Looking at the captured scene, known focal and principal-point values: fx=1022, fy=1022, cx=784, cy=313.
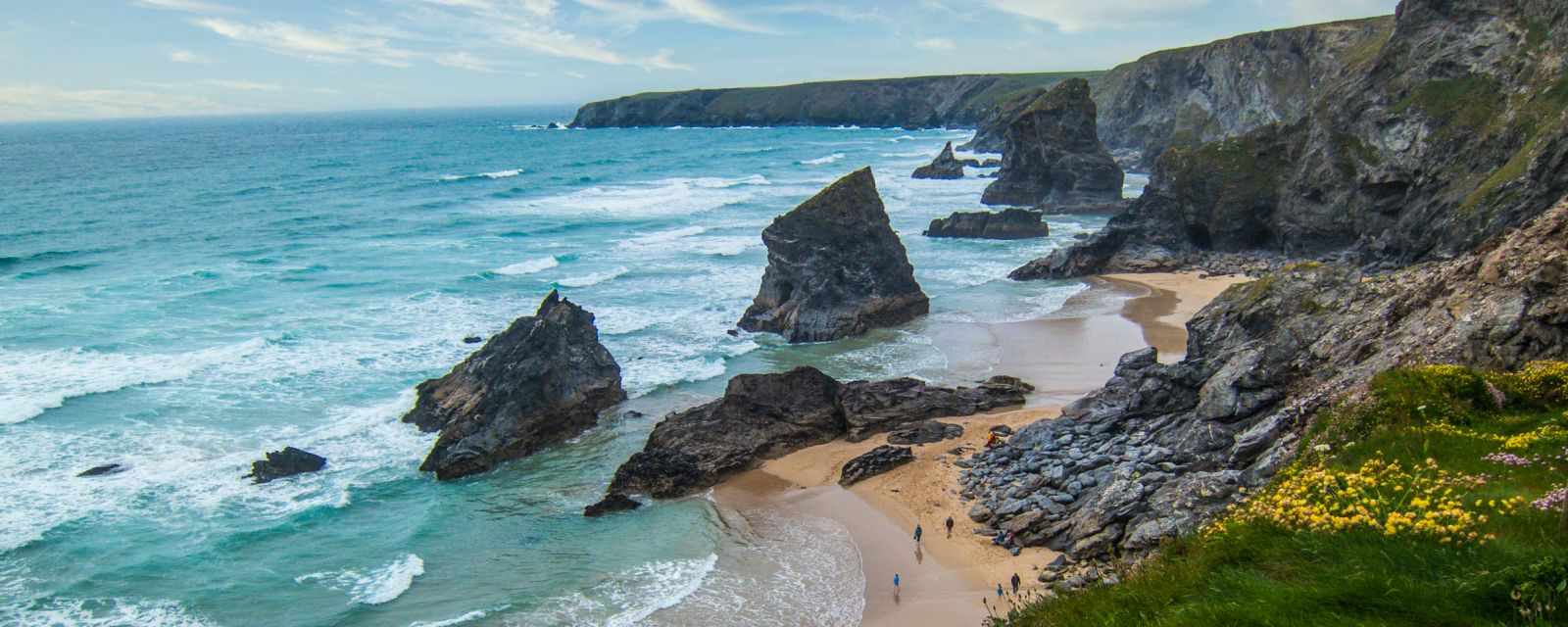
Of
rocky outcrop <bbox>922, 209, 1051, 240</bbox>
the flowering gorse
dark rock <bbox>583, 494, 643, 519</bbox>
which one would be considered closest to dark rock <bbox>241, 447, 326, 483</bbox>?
dark rock <bbox>583, 494, 643, 519</bbox>

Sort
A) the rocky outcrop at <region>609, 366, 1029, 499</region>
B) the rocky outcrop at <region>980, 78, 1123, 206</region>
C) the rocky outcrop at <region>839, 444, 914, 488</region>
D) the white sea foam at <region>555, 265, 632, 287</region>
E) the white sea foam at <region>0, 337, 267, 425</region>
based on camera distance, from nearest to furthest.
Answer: the rocky outcrop at <region>839, 444, 914, 488</region> < the rocky outcrop at <region>609, 366, 1029, 499</region> < the white sea foam at <region>0, 337, 267, 425</region> < the white sea foam at <region>555, 265, 632, 287</region> < the rocky outcrop at <region>980, 78, 1123, 206</region>

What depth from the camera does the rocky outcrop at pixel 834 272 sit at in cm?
4234

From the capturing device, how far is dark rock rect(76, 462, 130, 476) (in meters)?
29.0

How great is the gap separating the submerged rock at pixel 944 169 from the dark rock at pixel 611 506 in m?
76.1

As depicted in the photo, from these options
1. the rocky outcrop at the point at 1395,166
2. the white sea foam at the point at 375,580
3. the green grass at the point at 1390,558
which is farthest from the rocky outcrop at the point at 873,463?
the rocky outcrop at the point at 1395,166

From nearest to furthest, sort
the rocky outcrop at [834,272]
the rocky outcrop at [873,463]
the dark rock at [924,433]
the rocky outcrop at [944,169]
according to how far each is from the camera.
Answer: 1. the rocky outcrop at [873,463]
2. the dark rock at [924,433]
3. the rocky outcrop at [834,272]
4. the rocky outcrop at [944,169]

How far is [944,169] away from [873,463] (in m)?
74.0

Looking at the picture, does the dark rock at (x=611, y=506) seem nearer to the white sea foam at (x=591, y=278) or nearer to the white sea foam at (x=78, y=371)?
the white sea foam at (x=78, y=371)

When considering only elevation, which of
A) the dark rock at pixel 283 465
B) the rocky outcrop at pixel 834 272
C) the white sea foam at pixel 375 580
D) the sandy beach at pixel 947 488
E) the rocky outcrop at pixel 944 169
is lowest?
the white sea foam at pixel 375 580

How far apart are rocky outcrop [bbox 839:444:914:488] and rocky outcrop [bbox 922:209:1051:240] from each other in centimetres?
3981

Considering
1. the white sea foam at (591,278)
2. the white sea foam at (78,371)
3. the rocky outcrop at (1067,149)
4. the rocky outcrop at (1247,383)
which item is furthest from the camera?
the rocky outcrop at (1067,149)

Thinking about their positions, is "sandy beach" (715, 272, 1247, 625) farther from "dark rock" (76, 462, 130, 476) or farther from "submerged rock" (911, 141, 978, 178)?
"submerged rock" (911, 141, 978, 178)

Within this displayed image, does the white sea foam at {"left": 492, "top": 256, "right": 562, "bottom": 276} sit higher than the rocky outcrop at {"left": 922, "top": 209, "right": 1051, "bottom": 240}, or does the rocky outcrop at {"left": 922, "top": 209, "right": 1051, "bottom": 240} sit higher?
the rocky outcrop at {"left": 922, "top": 209, "right": 1051, "bottom": 240}

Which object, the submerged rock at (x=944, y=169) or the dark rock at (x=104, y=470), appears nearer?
the dark rock at (x=104, y=470)
